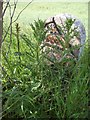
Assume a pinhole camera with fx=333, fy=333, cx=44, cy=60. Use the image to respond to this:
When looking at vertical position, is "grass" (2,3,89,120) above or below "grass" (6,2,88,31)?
below

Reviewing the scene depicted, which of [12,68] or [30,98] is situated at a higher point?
[12,68]

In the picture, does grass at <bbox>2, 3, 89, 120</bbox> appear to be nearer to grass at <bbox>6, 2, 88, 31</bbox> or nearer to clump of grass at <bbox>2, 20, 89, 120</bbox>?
clump of grass at <bbox>2, 20, 89, 120</bbox>

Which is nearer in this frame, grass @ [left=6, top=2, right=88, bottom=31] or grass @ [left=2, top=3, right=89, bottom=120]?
grass @ [left=2, top=3, right=89, bottom=120]

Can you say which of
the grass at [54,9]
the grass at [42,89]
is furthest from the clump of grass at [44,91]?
the grass at [54,9]

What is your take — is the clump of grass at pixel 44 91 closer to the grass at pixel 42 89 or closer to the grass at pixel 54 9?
the grass at pixel 42 89

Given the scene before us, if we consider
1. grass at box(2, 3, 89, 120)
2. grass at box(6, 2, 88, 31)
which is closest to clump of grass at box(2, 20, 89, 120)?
grass at box(2, 3, 89, 120)

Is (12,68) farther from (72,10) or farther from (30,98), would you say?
(72,10)


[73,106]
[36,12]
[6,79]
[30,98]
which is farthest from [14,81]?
[36,12]

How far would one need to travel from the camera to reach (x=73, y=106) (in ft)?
4.76

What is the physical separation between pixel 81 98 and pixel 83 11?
5.20 ft

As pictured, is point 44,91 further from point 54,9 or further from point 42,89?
point 54,9

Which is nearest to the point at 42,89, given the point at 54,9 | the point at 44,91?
the point at 44,91

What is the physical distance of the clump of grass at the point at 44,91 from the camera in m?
1.43

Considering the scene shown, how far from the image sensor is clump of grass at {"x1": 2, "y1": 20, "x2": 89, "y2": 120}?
1.43 meters
